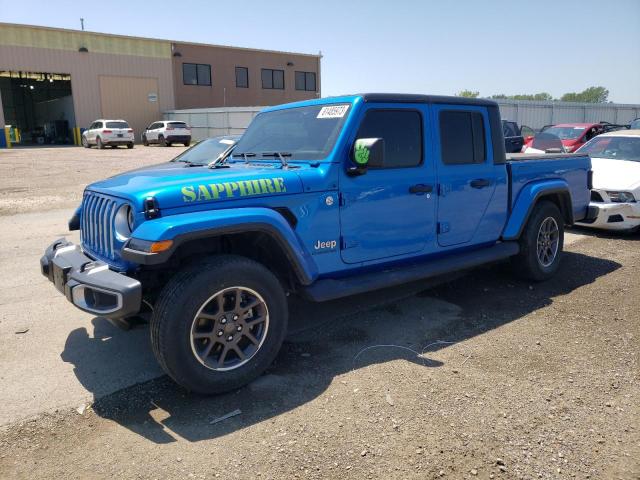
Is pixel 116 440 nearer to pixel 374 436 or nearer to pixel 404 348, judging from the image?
pixel 374 436

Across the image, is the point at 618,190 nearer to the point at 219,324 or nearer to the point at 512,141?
the point at 512,141

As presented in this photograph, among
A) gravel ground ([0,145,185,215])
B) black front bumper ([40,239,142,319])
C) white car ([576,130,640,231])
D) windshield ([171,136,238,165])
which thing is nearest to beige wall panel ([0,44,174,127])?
gravel ground ([0,145,185,215])

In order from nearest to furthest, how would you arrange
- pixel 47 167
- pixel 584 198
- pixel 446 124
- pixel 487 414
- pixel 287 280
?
pixel 487 414 → pixel 287 280 → pixel 446 124 → pixel 584 198 → pixel 47 167

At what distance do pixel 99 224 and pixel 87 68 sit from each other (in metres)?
36.1

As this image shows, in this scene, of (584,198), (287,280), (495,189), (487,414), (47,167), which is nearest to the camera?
(487,414)

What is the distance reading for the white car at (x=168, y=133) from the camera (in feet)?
103

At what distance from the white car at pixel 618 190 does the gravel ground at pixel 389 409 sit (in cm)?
335

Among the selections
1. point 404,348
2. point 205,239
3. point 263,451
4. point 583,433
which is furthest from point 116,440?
point 583,433

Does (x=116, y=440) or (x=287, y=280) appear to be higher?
(x=287, y=280)

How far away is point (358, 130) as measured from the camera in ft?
13.5

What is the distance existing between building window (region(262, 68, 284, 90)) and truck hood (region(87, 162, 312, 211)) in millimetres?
41952

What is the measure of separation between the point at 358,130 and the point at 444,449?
8.00 feet

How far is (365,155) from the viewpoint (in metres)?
3.83

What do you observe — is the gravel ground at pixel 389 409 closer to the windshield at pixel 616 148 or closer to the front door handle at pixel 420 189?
the front door handle at pixel 420 189
